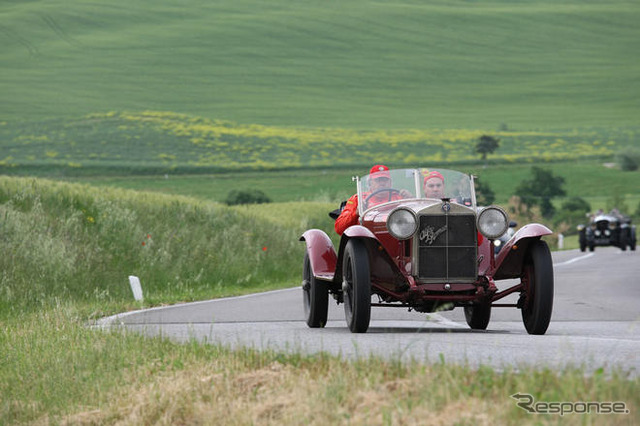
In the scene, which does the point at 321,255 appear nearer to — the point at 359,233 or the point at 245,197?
the point at 359,233

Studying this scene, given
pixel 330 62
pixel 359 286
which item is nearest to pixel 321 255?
pixel 359 286

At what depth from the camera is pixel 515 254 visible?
36.1 ft

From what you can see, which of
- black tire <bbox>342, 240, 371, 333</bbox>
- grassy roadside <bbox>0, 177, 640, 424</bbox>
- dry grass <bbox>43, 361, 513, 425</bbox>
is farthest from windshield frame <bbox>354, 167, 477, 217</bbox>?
dry grass <bbox>43, 361, 513, 425</bbox>

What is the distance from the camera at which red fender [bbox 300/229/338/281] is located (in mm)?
11898

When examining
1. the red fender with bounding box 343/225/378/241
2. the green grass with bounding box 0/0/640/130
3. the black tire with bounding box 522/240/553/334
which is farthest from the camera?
the green grass with bounding box 0/0/640/130

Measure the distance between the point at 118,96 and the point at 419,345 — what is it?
378 ft

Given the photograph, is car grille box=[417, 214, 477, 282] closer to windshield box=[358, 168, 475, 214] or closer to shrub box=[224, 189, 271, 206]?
windshield box=[358, 168, 475, 214]

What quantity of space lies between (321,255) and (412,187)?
122 cm

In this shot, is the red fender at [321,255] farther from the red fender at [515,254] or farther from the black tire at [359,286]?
the red fender at [515,254]

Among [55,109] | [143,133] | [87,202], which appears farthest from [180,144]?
[87,202]

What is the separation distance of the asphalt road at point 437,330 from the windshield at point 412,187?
4.59ft

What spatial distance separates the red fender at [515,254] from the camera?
10922mm

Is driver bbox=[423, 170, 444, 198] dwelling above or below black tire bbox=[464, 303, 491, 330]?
above

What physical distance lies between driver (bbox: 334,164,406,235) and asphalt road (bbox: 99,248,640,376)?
1196 millimetres
